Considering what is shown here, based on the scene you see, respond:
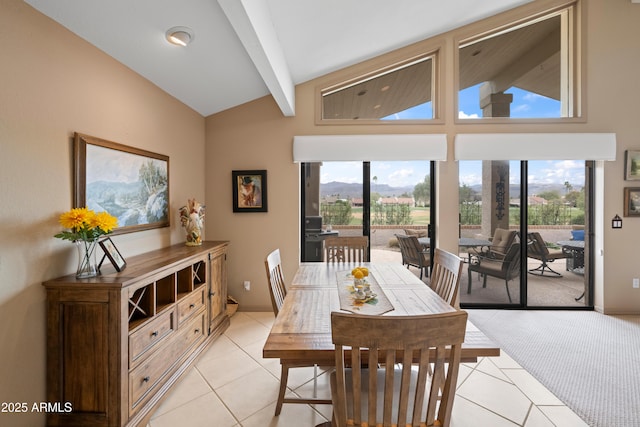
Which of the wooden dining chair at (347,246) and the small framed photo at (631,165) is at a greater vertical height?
the small framed photo at (631,165)

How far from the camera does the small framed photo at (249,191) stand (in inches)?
144

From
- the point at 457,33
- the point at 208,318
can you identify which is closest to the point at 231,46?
the point at 208,318

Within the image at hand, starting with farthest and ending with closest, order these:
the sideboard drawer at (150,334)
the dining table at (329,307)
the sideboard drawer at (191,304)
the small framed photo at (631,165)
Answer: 1. the small framed photo at (631,165)
2. the sideboard drawer at (191,304)
3. the sideboard drawer at (150,334)
4. the dining table at (329,307)

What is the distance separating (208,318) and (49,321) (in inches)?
51.3

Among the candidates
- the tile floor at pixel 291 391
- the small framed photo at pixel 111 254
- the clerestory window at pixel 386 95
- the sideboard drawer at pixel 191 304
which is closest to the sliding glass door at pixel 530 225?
the clerestory window at pixel 386 95

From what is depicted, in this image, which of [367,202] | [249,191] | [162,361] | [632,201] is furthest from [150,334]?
[632,201]

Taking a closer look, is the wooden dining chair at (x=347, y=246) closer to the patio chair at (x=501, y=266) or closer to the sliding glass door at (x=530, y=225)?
the sliding glass door at (x=530, y=225)

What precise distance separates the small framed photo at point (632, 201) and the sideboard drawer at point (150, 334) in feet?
17.3

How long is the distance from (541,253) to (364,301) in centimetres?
336

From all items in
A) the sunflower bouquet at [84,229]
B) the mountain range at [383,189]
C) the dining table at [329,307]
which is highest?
the mountain range at [383,189]

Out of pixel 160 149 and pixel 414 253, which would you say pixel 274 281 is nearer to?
pixel 160 149

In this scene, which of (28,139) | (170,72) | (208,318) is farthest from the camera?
(208,318)

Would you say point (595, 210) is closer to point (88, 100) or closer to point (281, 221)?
point (281, 221)

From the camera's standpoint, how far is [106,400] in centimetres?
160
